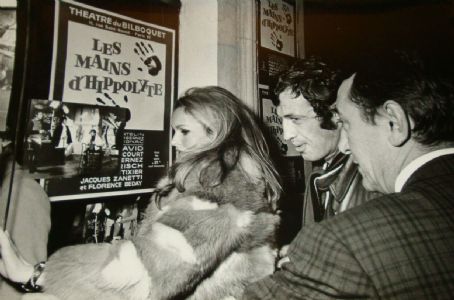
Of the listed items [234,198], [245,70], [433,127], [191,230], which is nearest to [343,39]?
[245,70]

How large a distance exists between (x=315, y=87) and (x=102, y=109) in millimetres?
634

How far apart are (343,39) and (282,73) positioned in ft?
0.85

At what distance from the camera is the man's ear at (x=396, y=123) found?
0.74 meters

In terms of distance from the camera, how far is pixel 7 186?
657 mm

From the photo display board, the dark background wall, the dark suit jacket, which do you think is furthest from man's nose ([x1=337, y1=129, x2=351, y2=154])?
the photo display board

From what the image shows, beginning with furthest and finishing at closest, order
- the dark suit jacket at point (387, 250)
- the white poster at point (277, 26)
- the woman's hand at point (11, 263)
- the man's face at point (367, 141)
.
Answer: the white poster at point (277, 26) < the man's face at point (367, 141) < the woman's hand at point (11, 263) < the dark suit jacket at point (387, 250)

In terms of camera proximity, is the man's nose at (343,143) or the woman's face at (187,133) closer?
the woman's face at (187,133)

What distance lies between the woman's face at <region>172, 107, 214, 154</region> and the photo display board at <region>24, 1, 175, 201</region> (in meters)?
0.02

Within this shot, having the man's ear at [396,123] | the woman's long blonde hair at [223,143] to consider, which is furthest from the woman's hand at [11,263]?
the man's ear at [396,123]

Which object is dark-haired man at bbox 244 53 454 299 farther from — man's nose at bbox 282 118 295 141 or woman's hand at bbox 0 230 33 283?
woman's hand at bbox 0 230 33 283

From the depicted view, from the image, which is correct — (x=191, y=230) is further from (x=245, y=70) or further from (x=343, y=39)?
(x=343, y=39)

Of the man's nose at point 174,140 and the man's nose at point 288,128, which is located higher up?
the man's nose at point 288,128

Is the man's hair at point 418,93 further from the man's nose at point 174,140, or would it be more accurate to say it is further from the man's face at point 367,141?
the man's nose at point 174,140

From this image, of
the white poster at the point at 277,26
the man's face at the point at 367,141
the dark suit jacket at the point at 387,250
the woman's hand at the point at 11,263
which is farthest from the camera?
the white poster at the point at 277,26
